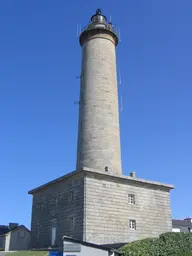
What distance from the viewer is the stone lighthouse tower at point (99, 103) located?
2780 centimetres

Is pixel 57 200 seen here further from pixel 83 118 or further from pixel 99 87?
pixel 99 87

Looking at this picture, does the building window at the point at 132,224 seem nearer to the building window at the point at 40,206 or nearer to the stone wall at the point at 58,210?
the stone wall at the point at 58,210

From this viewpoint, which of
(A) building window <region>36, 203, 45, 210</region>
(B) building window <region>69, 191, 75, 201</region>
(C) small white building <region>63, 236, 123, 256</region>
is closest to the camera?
(C) small white building <region>63, 236, 123, 256</region>

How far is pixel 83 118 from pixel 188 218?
124ft

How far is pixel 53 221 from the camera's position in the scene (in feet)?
85.4

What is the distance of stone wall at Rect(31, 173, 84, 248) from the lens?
77.2 feet

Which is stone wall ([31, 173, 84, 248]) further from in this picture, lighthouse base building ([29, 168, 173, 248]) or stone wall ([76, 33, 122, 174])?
stone wall ([76, 33, 122, 174])

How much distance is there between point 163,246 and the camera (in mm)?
21188

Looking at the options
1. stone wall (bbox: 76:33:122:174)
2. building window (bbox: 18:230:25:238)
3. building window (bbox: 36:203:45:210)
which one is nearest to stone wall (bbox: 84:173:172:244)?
stone wall (bbox: 76:33:122:174)

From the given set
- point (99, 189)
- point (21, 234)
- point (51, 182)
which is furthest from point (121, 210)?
point (21, 234)

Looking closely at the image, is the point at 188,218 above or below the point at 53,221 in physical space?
above

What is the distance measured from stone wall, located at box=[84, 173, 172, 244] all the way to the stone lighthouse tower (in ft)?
7.17

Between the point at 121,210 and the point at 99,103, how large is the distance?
30.7 feet

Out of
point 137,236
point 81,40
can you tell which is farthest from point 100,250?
point 81,40
